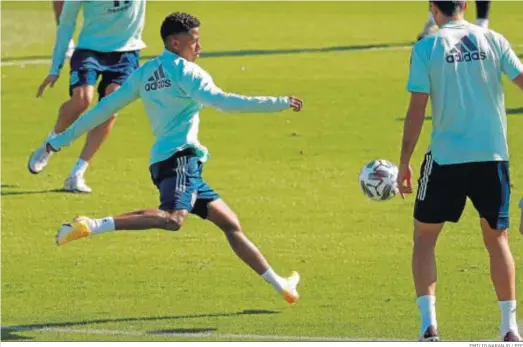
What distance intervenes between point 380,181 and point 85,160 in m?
4.79

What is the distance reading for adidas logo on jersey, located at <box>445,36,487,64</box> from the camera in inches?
325

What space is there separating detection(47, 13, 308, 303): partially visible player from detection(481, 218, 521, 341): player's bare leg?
1664 mm

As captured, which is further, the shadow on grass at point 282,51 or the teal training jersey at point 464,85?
the shadow on grass at point 282,51

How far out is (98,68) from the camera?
14070mm

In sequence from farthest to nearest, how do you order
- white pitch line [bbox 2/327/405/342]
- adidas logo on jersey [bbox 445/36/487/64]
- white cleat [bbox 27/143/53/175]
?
white cleat [bbox 27/143/53/175]
white pitch line [bbox 2/327/405/342]
adidas logo on jersey [bbox 445/36/487/64]

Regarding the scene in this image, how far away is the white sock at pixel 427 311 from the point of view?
8.45m

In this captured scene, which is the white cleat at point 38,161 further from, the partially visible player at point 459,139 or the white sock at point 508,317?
the white sock at point 508,317

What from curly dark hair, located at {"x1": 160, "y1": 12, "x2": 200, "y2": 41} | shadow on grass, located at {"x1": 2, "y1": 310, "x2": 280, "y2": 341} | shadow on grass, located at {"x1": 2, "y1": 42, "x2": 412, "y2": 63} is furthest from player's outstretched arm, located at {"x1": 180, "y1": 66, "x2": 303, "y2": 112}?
shadow on grass, located at {"x1": 2, "y1": 42, "x2": 412, "y2": 63}

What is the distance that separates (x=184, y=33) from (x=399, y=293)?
2.35 meters

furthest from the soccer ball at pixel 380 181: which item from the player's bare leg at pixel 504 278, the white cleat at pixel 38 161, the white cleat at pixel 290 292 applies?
the white cleat at pixel 38 161

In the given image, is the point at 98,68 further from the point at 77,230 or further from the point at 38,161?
the point at 77,230

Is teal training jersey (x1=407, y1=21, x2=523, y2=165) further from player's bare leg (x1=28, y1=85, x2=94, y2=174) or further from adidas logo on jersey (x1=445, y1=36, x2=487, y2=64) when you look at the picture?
player's bare leg (x1=28, y1=85, x2=94, y2=174)

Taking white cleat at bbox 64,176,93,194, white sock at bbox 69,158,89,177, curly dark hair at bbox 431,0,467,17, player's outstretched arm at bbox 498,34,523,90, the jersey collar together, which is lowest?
white cleat at bbox 64,176,93,194

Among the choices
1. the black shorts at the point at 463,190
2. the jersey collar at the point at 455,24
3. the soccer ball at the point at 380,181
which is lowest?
the soccer ball at the point at 380,181
